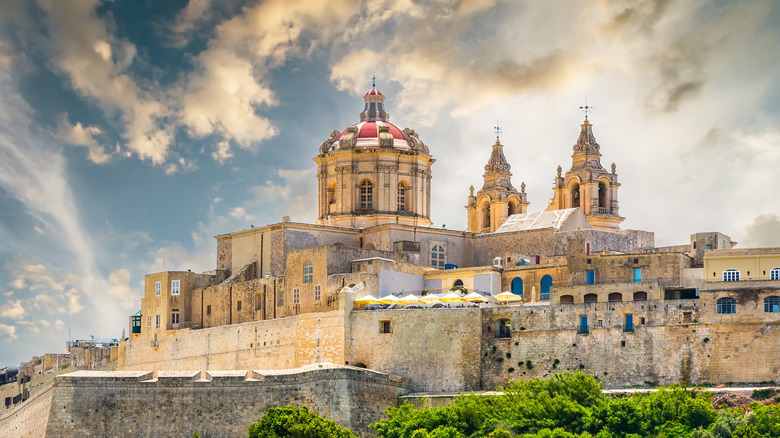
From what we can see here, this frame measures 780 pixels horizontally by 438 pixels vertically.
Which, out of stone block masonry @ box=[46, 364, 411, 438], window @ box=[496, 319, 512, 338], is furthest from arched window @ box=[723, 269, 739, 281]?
stone block masonry @ box=[46, 364, 411, 438]

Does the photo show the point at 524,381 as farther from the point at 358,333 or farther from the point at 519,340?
the point at 358,333

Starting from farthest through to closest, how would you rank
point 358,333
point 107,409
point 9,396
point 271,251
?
point 9,396
point 271,251
point 358,333
point 107,409

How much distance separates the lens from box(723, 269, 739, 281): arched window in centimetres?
5988

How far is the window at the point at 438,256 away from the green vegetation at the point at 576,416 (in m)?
16.8

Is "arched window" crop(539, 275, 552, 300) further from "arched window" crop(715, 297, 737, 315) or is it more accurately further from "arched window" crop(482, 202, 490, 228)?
"arched window" crop(482, 202, 490, 228)

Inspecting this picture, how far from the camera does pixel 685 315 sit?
57.3 meters

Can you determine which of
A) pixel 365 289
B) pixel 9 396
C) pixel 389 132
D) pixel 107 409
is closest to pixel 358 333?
pixel 365 289

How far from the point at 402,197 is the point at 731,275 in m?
21.7

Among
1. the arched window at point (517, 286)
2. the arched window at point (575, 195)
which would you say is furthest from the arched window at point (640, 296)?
the arched window at point (575, 195)

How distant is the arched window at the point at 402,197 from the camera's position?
7581 centimetres

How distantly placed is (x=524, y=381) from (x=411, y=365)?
5.25m

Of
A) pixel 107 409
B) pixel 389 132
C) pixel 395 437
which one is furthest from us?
pixel 389 132

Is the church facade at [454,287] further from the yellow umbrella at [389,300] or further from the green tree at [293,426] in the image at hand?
the green tree at [293,426]

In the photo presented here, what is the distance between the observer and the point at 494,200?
81.4m
